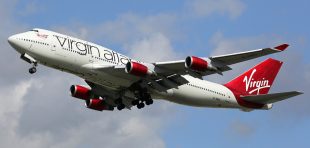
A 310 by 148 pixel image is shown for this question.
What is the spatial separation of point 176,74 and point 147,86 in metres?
2.91

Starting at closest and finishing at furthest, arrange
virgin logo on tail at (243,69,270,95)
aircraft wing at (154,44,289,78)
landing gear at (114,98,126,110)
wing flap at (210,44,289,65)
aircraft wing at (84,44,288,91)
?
wing flap at (210,44,289,65), aircraft wing at (154,44,289,78), aircraft wing at (84,44,288,91), landing gear at (114,98,126,110), virgin logo on tail at (243,69,270,95)

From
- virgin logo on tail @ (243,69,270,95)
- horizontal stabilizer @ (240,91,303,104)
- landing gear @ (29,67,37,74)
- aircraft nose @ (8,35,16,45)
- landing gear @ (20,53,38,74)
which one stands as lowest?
horizontal stabilizer @ (240,91,303,104)

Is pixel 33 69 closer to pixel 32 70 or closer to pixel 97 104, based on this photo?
pixel 32 70

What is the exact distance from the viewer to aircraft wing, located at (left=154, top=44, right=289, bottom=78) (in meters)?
54.8

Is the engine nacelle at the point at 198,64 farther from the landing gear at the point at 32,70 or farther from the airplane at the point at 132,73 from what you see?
the landing gear at the point at 32,70

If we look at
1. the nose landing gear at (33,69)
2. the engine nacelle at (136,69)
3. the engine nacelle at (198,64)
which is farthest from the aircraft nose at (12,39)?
the engine nacelle at (198,64)

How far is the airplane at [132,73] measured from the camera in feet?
193

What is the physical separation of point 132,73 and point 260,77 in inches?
669

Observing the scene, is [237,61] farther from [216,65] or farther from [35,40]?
[35,40]

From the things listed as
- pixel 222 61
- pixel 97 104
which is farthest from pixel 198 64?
pixel 97 104

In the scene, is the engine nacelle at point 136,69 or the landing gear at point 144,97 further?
the landing gear at point 144,97

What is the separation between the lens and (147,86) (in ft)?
206

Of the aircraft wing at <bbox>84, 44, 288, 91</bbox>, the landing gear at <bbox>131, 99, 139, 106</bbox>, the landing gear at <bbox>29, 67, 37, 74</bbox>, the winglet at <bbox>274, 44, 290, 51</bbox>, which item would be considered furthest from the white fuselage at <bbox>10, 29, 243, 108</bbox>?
the winglet at <bbox>274, 44, 290, 51</bbox>

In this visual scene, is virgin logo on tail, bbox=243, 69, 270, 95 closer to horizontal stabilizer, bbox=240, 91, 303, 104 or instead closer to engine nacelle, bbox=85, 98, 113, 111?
horizontal stabilizer, bbox=240, 91, 303, 104
